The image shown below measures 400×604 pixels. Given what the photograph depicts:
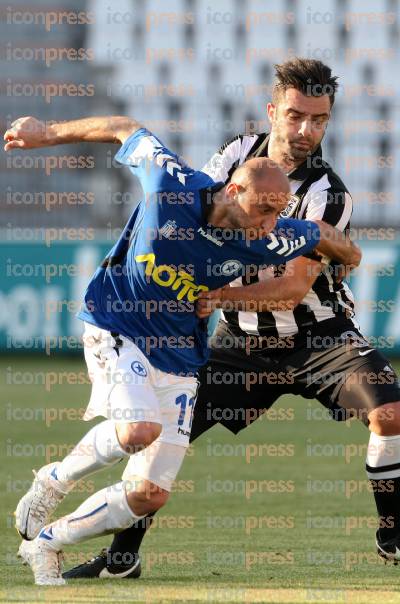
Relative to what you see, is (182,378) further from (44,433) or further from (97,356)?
(44,433)

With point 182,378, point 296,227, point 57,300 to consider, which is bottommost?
point 57,300

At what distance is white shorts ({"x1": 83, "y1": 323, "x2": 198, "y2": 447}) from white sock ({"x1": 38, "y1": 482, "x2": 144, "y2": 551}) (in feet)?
1.23

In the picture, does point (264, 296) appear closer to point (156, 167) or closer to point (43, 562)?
point (156, 167)

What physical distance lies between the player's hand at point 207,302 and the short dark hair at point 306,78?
54.6 inches

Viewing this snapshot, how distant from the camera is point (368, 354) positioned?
7.23 metres

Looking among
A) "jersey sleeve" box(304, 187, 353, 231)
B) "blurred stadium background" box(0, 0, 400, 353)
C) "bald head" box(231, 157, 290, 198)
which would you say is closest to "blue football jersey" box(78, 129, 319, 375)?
"bald head" box(231, 157, 290, 198)

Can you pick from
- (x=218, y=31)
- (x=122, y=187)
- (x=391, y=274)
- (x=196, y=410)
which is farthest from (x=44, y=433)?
(x=218, y=31)

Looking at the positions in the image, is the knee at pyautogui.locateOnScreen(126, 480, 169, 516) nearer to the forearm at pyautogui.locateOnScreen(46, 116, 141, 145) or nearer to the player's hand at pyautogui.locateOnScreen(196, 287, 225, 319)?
the player's hand at pyautogui.locateOnScreen(196, 287, 225, 319)

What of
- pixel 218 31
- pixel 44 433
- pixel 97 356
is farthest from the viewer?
pixel 218 31

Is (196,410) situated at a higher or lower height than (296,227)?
lower

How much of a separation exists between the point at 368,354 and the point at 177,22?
20319 mm

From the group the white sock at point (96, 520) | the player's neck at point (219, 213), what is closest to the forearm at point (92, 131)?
the player's neck at point (219, 213)

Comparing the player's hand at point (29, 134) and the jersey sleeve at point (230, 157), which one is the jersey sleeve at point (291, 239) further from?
the player's hand at point (29, 134)

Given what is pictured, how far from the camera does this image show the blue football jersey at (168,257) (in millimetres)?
6277
